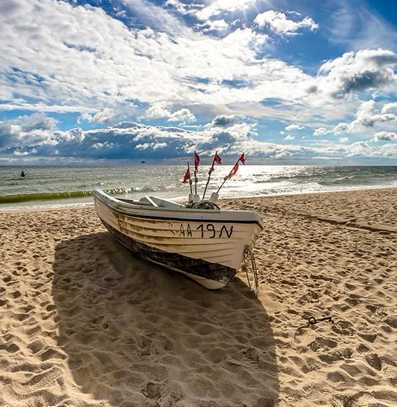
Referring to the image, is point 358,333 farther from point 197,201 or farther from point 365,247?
point 365,247

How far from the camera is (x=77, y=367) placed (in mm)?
4141

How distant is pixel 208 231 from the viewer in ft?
18.2

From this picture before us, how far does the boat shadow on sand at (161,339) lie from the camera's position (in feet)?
12.4

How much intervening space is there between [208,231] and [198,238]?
247mm

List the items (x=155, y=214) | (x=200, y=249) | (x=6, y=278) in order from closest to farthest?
(x=200, y=249) → (x=155, y=214) → (x=6, y=278)

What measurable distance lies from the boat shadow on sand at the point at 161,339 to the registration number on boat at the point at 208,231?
1267mm

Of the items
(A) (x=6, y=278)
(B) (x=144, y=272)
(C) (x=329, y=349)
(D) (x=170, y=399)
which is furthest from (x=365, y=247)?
(A) (x=6, y=278)

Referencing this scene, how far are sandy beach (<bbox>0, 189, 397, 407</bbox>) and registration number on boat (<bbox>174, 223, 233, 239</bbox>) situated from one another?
1.27 metres

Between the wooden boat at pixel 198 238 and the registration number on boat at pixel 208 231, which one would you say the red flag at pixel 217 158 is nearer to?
the wooden boat at pixel 198 238

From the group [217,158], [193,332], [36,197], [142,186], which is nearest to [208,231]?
[193,332]

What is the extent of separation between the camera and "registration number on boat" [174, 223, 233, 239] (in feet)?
17.9

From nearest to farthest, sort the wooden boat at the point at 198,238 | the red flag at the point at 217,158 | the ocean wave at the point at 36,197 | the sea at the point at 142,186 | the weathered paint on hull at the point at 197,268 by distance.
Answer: the wooden boat at the point at 198,238 → the weathered paint on hull at the point at 197,268 → the red flag at the point at 217,158 → the ocean wave at the point at 36,197 → the sea at the point at 142,186

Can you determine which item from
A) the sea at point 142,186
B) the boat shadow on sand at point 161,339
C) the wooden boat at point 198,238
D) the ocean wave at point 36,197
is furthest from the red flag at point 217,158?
the ocean wave at point 36,197

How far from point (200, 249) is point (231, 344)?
5.34 ft
